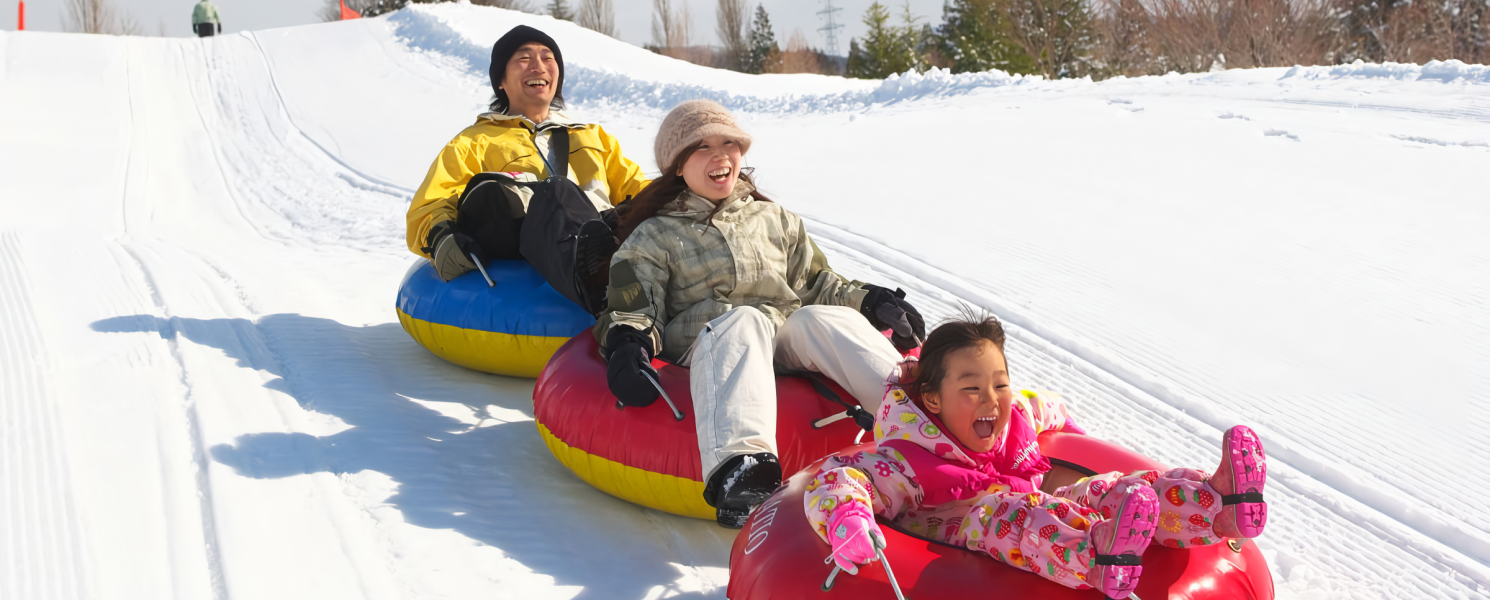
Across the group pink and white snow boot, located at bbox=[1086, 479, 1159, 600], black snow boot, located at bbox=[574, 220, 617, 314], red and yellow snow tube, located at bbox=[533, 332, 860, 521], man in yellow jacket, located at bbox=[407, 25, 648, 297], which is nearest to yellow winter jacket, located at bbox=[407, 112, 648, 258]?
man in yellow jacket, located at bbox=[407, 25, 648, 297]

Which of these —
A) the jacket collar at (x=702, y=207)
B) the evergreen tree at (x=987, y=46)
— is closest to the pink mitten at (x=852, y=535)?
the jacket collar at (x=702, y=207)

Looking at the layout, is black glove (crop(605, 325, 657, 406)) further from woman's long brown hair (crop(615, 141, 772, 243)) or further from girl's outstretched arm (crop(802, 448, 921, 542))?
girl's outstretched arm (crop(802, 448, 921, 542))

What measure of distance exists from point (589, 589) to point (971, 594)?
1.02m

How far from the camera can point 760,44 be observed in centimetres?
3266

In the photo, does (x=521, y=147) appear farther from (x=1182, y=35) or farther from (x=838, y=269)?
(x=1182, y=35)

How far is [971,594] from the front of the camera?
5.78 feet

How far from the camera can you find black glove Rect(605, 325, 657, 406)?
99.0 inches

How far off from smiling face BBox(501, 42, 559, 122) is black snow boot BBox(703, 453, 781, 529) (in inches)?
91.9

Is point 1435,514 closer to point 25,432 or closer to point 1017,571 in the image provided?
point 1017,571

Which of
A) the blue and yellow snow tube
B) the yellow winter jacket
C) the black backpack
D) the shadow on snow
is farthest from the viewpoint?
the yellow winter jacket

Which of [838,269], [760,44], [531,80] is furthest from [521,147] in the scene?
[760,44]

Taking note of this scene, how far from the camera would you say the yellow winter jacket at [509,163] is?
12.5 ft

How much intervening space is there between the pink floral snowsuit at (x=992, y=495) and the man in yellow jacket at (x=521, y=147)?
2.09 metres

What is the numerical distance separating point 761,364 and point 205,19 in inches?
731
